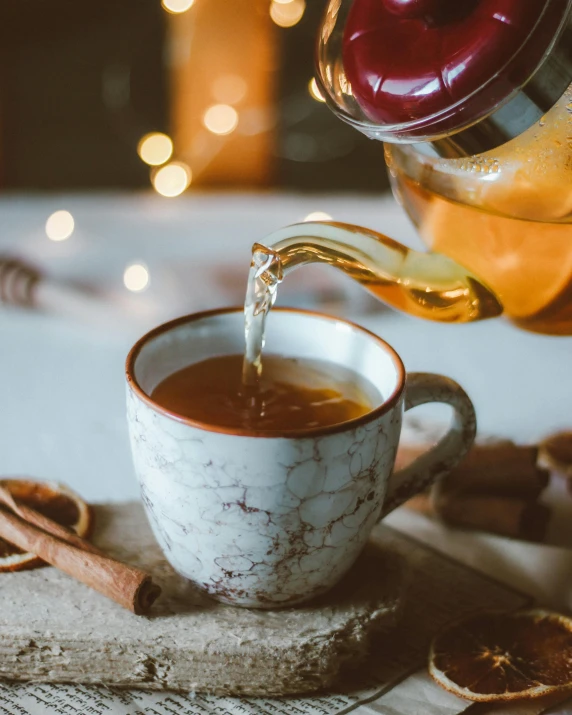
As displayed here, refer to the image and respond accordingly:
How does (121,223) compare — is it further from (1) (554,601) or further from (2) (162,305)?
(1) (554,601)

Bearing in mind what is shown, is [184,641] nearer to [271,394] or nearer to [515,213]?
[271,394]

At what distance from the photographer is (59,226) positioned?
4.41 ft

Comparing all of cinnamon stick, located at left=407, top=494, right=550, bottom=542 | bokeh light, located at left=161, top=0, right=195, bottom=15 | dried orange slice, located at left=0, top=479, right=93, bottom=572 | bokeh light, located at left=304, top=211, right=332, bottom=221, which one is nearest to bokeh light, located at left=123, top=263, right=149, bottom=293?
bokeh light, located at left=304, top=211, right=332, bottom=221

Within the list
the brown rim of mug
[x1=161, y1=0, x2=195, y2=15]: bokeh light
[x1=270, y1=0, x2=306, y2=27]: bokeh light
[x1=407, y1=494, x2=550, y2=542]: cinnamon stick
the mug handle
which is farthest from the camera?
[x1=270, y1=0, x2=306, y2=27]: bokeh light

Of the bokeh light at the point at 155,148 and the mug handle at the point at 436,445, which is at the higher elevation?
the mug handle at the point at 436,445

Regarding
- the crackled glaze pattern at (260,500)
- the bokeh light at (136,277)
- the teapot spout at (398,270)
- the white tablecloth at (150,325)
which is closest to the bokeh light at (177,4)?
the white tablecloth at (150,325)

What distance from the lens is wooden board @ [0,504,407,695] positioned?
0.56 metres

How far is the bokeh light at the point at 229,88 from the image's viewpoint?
6.53ft

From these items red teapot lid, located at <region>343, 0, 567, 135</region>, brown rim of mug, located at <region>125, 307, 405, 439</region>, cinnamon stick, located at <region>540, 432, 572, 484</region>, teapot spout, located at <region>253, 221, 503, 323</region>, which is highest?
red teapot lid, located at <region>343, 0, 567, 135</region>

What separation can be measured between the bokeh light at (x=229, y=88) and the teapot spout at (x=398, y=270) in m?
1.46

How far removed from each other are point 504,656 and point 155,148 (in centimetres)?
174

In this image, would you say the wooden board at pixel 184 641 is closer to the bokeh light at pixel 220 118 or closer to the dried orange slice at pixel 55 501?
the dried orange slice at pixel 55 501

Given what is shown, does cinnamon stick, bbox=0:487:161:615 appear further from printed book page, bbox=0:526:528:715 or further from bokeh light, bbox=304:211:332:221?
bokeh light, bbox=304:211:332:221

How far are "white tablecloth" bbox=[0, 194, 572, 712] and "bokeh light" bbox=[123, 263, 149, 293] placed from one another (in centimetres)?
1
